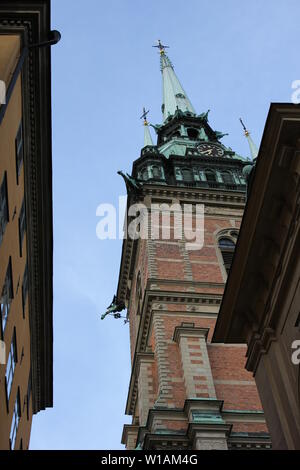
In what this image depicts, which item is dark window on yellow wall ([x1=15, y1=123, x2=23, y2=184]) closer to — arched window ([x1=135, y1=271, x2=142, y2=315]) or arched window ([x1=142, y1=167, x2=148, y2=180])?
arched window ([x1=135, y1=271, x2=142, y2=315])

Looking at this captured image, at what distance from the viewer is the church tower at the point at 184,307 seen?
82.2ft

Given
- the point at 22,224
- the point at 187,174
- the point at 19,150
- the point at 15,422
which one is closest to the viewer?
the point at 19,150

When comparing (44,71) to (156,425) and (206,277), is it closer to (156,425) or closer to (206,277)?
(156,425)

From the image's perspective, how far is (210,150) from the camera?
5234 cm

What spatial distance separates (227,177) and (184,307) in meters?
17.7

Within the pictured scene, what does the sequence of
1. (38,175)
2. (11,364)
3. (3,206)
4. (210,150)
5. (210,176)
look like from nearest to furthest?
(3,206), (11,364), (38,175), (210,176), (210,150)

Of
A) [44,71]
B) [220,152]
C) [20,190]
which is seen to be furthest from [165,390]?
[220,152]

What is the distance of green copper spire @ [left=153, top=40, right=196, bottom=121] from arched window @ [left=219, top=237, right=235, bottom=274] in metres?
29.1

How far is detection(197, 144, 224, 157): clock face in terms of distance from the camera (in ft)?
168

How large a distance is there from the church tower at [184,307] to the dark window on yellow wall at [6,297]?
8965 millimetres

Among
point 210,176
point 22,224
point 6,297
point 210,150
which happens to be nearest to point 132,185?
point 210,176

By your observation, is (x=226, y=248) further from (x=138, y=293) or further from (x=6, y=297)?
(x=6, y=297)

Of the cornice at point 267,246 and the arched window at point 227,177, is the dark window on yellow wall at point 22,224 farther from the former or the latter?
the arched window at point 227,177
